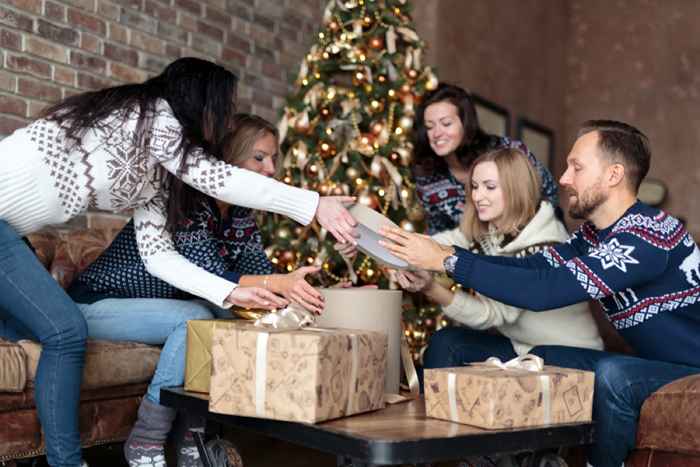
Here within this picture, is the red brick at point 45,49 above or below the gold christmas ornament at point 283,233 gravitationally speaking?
above

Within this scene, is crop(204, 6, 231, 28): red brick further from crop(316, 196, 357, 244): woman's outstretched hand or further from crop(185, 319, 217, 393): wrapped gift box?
crop(185, 319, 217, 393): wrapped gift box

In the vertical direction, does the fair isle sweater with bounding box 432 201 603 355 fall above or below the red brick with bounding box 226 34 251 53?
below

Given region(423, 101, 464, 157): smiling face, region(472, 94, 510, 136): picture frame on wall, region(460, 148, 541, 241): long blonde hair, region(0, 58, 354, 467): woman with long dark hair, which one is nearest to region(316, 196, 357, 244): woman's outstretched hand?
region(0, 58, 354, 467): woman with long dark hair

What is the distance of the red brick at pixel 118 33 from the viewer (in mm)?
3471

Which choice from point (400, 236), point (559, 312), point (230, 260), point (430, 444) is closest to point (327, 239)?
point (230, 260)

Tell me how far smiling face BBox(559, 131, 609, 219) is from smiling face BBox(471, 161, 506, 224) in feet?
1.19

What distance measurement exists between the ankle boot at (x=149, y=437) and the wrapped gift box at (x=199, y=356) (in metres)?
0.20

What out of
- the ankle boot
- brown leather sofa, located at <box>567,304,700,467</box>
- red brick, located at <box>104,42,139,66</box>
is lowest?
the ankle boot

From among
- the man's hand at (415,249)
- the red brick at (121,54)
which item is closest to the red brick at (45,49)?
the red brick at (121,54)

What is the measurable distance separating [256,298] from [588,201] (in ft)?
2.82

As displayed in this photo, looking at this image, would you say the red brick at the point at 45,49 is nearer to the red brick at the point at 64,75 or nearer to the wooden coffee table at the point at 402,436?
the red brick at the point at 64,75

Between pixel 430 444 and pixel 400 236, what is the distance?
641 millimetres

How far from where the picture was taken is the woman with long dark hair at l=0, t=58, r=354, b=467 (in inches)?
75.5

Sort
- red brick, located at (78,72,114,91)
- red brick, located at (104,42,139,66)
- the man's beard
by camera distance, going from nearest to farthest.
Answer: the man's beard, red brick, located at (78,72,114,91), red brick, located at (104,42,139,66)
